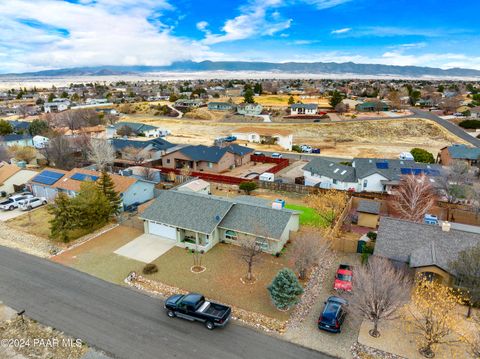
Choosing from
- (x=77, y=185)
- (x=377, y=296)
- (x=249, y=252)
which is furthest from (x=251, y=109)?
(x=377, y=296)

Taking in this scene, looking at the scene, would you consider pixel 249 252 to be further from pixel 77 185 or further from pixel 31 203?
pixel 31 203

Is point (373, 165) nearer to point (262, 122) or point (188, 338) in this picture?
point (188, 338)

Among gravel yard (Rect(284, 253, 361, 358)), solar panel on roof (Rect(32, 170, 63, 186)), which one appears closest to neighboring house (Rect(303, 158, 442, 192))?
gravel yard (Rect(284, 253, 361, 358))

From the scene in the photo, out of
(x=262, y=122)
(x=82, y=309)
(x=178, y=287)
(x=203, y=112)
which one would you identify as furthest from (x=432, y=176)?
(x=203, y=112)

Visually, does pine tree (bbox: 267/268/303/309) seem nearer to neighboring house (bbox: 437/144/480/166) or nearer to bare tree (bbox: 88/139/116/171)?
bare tree (bbox: 88/139/116/171)

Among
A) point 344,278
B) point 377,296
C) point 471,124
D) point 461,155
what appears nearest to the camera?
point 377,296

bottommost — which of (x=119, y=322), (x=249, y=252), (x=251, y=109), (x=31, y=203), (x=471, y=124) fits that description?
(x=31, y=203)
